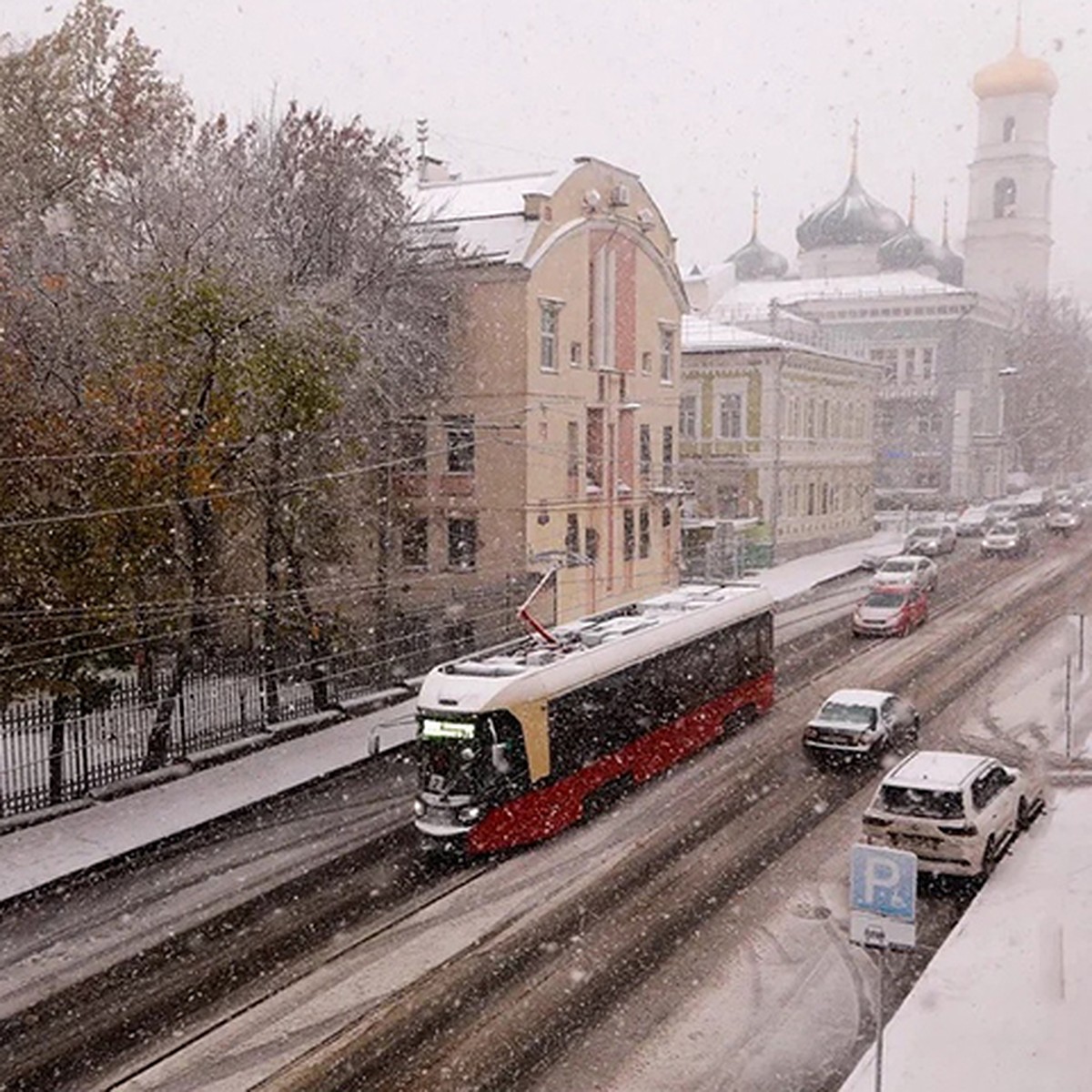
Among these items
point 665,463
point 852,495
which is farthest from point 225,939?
point 852,495

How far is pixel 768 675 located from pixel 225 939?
13.9 meters

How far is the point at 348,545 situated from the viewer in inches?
1161

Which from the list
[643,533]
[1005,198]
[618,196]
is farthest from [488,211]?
[1005,198]

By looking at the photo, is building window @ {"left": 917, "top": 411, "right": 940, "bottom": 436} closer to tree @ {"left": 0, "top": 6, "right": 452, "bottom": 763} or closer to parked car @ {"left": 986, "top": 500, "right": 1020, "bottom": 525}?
parked car @ {"left": 986, "top": 500, "right": 1020, "bottom": 525}

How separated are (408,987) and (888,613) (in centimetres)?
2311

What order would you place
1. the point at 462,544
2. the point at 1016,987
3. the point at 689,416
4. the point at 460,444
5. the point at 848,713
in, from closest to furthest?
the point at 1016,987
the point at 848,713
the point at 460,444
the point at 462,544
the point at 689,416

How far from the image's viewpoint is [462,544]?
1377 inches

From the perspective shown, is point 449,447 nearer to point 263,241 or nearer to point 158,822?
point 263,241

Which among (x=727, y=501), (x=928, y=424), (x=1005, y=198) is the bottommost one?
(x=727, y=501)

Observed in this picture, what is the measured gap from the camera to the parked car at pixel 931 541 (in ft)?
170

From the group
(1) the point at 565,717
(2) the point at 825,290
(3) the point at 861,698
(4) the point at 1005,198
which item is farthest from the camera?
(4) the point at 1005,198

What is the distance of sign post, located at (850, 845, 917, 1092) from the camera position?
10211mm

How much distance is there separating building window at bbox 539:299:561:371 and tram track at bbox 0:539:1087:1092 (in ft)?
54.8

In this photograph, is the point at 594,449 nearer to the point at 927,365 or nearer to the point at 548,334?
the point at 548,334
